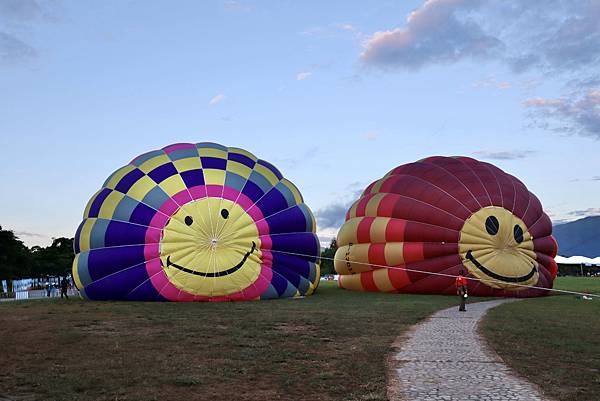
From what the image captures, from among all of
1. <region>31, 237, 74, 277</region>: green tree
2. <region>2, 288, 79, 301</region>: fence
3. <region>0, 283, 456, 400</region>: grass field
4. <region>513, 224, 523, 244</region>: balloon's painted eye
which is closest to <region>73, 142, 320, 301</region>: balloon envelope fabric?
<region>0, 283, 456, 400</region>: grass field

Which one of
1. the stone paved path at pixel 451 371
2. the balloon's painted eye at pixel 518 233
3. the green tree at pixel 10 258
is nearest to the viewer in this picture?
the stone paved path at pixel 451 371

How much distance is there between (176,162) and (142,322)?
22.3 ft

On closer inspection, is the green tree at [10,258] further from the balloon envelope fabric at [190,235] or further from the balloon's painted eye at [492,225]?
the balloon's painted eye at [492,225]

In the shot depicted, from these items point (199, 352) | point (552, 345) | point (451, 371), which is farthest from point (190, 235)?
point (451, 371)

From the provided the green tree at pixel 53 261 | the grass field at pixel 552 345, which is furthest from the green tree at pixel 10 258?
the grass field at pixel 552 345

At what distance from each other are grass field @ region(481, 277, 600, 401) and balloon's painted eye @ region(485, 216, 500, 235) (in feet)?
13.7

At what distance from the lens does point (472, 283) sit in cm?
1859

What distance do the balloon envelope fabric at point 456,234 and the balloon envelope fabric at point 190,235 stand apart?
3488 millimetres

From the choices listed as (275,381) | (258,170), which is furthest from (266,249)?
(275,381)

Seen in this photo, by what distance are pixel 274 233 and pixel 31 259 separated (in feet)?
115

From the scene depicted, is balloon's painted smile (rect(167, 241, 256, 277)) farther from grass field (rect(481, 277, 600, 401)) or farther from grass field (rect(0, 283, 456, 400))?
grass field (rect(481, 277, 600, 401))

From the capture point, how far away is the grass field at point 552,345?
620 centimetres

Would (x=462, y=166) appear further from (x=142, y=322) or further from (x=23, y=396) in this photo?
(x=23, y=396)

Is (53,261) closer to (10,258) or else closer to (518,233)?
(10,258)
